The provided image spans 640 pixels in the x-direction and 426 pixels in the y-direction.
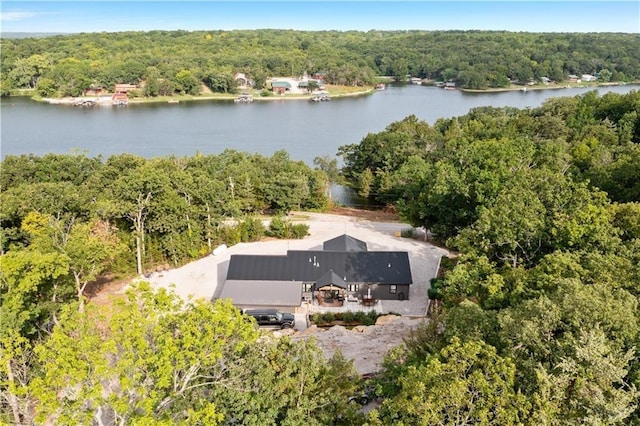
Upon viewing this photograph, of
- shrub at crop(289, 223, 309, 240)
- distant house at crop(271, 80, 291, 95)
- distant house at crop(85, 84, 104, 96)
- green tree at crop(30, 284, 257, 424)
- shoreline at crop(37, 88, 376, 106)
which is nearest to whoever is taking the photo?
green tree at crop(30, 284, 257, 424)

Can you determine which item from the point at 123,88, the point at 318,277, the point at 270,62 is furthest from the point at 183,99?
the point at 318,277

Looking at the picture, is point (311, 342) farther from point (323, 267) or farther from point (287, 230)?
point (287, 230)

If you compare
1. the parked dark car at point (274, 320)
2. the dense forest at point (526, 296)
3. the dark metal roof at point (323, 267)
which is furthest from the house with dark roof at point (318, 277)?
the dense forest at point (526, 296)

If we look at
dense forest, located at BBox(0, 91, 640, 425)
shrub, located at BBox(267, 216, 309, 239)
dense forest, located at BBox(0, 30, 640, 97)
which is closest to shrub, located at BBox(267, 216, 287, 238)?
shrub, located at BBox(267, 216, 309, 239)

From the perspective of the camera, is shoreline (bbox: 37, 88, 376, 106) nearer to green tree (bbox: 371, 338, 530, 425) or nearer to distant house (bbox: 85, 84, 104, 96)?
distant house (bbox: 85, 84, 104, 96)

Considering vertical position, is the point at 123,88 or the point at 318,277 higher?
the point at 123,88

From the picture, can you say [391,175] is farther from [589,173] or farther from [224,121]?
[224,121]
